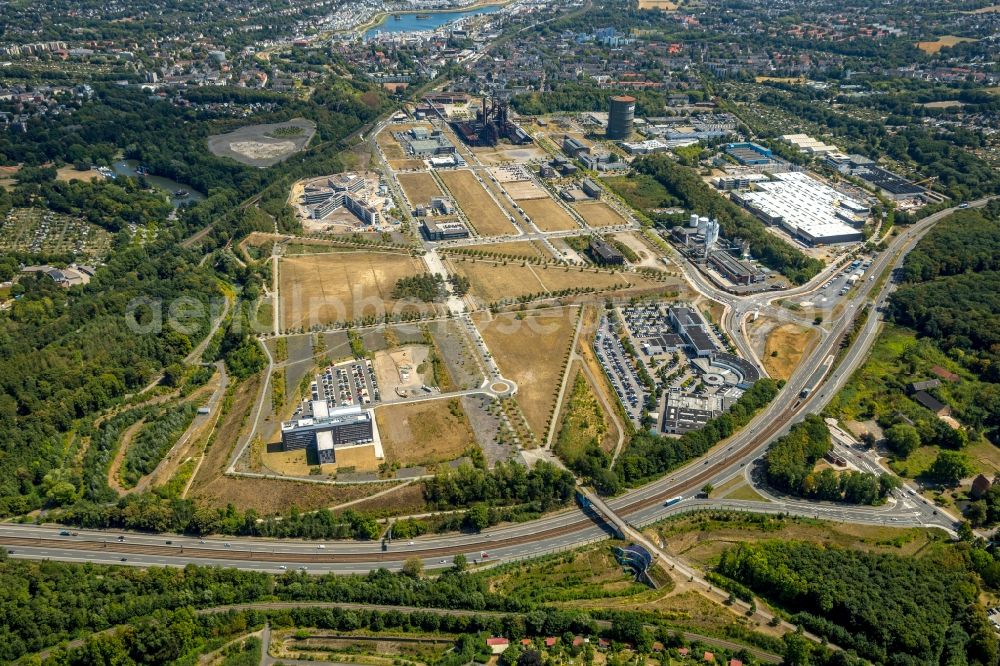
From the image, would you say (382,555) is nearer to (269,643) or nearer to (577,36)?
(269,643)

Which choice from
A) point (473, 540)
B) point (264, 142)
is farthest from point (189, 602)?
point (264, 142)

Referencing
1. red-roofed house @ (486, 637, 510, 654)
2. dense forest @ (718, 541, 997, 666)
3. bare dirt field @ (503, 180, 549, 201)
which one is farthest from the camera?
bare dirt field @ (503, 180, 549, 201)

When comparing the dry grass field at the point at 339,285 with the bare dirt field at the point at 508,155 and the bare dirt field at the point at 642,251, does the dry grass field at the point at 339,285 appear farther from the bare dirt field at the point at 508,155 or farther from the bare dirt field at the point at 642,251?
the bare dirt field at the point at 508,155

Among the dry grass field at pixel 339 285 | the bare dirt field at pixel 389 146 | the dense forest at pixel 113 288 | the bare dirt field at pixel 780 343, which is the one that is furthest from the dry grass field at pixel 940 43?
the dry grass field at pixel 339 285

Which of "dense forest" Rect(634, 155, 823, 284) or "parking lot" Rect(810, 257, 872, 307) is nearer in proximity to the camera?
"parking lot" Rect(810, 257, 872, 307)

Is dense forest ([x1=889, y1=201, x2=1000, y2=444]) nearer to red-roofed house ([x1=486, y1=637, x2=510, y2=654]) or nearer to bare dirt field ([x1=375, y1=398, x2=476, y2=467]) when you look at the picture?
bare dirt field ([x1=375, y1=398, x2=476, y2=467])

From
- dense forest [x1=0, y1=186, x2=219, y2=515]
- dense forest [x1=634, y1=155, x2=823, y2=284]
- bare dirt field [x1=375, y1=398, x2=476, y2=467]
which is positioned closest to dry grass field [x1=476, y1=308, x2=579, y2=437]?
bare dirt field [x1=375, y1=398, x2=476, y2=467]
